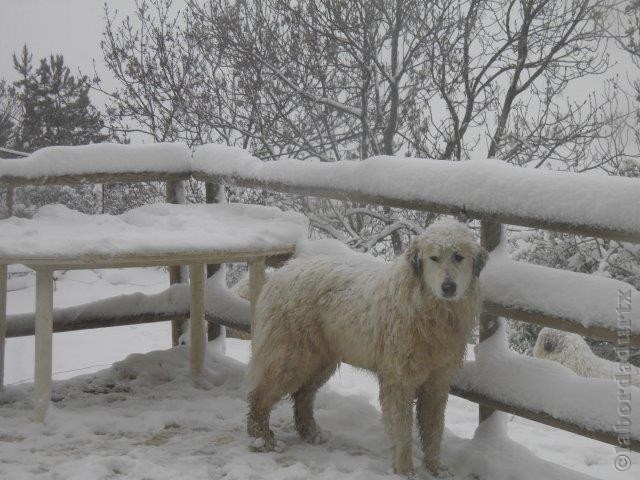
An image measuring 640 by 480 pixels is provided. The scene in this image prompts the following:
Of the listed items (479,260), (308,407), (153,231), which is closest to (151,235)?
(153,231)

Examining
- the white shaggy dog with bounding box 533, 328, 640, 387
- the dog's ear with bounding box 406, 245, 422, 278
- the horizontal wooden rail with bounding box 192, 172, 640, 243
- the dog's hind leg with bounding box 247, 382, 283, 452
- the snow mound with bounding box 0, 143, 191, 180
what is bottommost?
the white shaggy dog with bounding box 533, 328, 640, 387

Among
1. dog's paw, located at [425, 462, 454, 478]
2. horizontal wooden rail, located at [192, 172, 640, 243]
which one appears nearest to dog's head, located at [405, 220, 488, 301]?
horizontal wooden rail, located at [192, 172, 640, 243]

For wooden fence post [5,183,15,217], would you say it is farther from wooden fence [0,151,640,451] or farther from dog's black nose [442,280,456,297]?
dog's black nose [442,280,456,297]

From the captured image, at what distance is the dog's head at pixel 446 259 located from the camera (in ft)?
7.80

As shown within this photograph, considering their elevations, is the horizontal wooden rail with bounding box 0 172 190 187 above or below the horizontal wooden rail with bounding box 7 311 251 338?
above

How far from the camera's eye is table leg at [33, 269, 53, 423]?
9.98 feet

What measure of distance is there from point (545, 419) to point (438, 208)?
91 centimetres

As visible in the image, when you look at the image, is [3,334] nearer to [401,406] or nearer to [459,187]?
[401,406]

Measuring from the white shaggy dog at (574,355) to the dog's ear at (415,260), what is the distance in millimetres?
2769

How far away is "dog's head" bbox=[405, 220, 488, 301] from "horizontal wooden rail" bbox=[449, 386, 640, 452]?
60 centimetres

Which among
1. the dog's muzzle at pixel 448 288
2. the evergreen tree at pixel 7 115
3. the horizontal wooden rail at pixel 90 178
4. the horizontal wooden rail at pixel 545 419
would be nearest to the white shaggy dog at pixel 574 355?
the horizontal wooden rail at pixel 545 419

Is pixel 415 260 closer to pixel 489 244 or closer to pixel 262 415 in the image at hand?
pixel 489 244

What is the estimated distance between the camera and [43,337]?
3.07 metres

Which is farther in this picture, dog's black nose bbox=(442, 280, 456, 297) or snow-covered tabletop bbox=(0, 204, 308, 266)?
snow-covered tabletop bbox=(0, 204, 308, 266)
